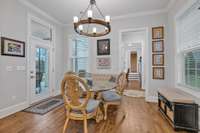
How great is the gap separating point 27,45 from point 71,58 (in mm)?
1992

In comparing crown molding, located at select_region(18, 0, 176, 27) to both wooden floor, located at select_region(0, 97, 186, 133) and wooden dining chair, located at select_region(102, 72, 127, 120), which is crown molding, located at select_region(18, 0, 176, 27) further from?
wooden floor, located at select_region(0, 97, 186, 133)

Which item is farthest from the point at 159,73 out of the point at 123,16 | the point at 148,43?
the point at 123,16

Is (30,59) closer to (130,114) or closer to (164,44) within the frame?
(130,114)

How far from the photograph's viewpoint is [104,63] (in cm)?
471

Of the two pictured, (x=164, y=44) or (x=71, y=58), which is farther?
(x=71, y=58)

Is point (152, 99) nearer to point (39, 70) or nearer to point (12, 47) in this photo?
point (39, 70)

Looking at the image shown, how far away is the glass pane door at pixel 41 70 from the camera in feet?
13.6

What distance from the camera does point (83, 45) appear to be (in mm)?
5168

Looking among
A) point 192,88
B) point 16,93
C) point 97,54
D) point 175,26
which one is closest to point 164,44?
point 175,26

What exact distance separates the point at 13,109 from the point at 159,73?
Answer: 4.23 metres

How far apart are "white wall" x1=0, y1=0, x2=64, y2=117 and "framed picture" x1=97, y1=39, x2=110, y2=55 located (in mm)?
2395

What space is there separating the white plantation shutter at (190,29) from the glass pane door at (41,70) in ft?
→ 13.6

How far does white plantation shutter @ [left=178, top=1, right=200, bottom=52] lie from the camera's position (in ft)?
7.73

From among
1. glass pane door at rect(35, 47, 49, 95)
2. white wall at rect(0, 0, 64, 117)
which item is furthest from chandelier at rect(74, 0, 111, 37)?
glass pane door at rect(35, 47, 49, 95)
